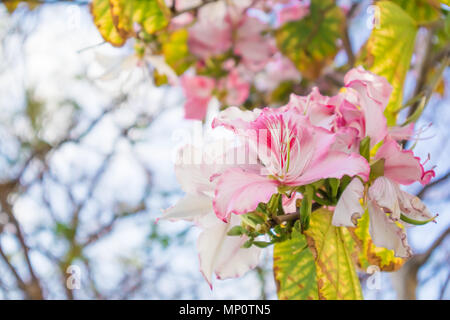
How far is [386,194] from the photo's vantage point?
0.94 ft

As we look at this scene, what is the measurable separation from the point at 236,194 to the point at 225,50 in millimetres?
618

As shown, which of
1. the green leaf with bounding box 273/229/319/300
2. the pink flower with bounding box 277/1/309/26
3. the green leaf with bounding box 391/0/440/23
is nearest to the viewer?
the green leaf with bounding box 273/229/319/300

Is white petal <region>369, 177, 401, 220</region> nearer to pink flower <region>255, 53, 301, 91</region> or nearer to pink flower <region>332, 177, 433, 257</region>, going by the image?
pink flower <region>332, 177, 433, 257</region>

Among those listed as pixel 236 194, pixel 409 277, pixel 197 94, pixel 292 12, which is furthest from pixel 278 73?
pixel 236 194

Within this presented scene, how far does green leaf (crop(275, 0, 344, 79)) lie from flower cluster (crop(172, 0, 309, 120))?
0.11 feet

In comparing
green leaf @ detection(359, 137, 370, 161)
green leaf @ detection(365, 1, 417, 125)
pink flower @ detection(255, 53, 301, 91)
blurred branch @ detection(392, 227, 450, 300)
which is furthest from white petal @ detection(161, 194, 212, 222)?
pink flower @ detection(255, 53, 301, 91)

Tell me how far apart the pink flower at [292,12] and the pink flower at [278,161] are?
689 millimetres

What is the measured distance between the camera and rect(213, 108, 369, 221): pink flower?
0.26 metres

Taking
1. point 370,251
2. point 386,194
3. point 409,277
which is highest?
point 386,194

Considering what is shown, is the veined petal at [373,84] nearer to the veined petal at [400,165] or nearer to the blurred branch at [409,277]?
the veined petal at [400,165]

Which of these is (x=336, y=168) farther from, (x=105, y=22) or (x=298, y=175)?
(x=105, y=22)

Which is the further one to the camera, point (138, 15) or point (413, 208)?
point (138, 15)

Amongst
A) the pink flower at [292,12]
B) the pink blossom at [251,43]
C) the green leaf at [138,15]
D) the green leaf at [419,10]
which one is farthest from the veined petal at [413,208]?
the pink flower at [292,12]
